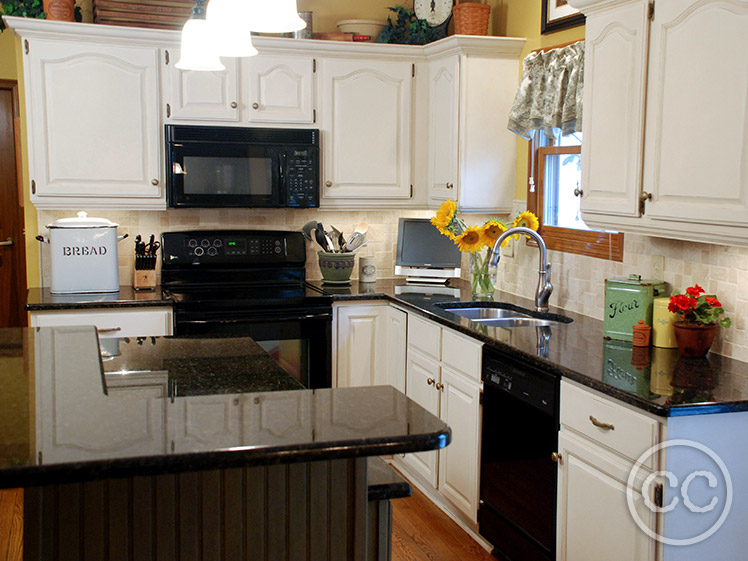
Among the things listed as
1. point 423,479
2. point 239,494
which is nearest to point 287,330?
point 423,479

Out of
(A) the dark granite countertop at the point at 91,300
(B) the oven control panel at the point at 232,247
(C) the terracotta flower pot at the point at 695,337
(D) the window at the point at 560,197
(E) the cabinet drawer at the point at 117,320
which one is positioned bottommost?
(E) the cabinet drawer at the point at 117,320

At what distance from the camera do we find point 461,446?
136 inches

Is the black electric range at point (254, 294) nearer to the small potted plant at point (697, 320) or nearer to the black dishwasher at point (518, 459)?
the black dishwasher at point (518, 459)

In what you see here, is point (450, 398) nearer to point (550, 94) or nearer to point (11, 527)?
point (550, 94)

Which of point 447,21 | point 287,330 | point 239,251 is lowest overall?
point 287,330

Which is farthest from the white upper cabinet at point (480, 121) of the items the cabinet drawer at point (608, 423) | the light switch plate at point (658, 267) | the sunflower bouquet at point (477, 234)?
the cabinet drawer at point (608, 423)

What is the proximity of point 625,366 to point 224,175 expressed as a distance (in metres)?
2.39

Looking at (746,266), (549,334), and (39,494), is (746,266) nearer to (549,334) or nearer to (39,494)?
(549,334)

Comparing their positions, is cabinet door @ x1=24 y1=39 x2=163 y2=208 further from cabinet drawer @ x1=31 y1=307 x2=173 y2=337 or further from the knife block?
cabinet drawer @ x1=31 y1=307 x2=173 y2=337

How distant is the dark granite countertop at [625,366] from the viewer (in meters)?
2.24

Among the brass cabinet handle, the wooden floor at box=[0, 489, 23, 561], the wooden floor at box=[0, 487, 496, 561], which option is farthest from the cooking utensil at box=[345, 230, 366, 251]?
the brass cabinet handle

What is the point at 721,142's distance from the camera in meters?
2.35

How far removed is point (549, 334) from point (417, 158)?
1.68 metres

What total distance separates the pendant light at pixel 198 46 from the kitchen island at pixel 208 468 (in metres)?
0.87
